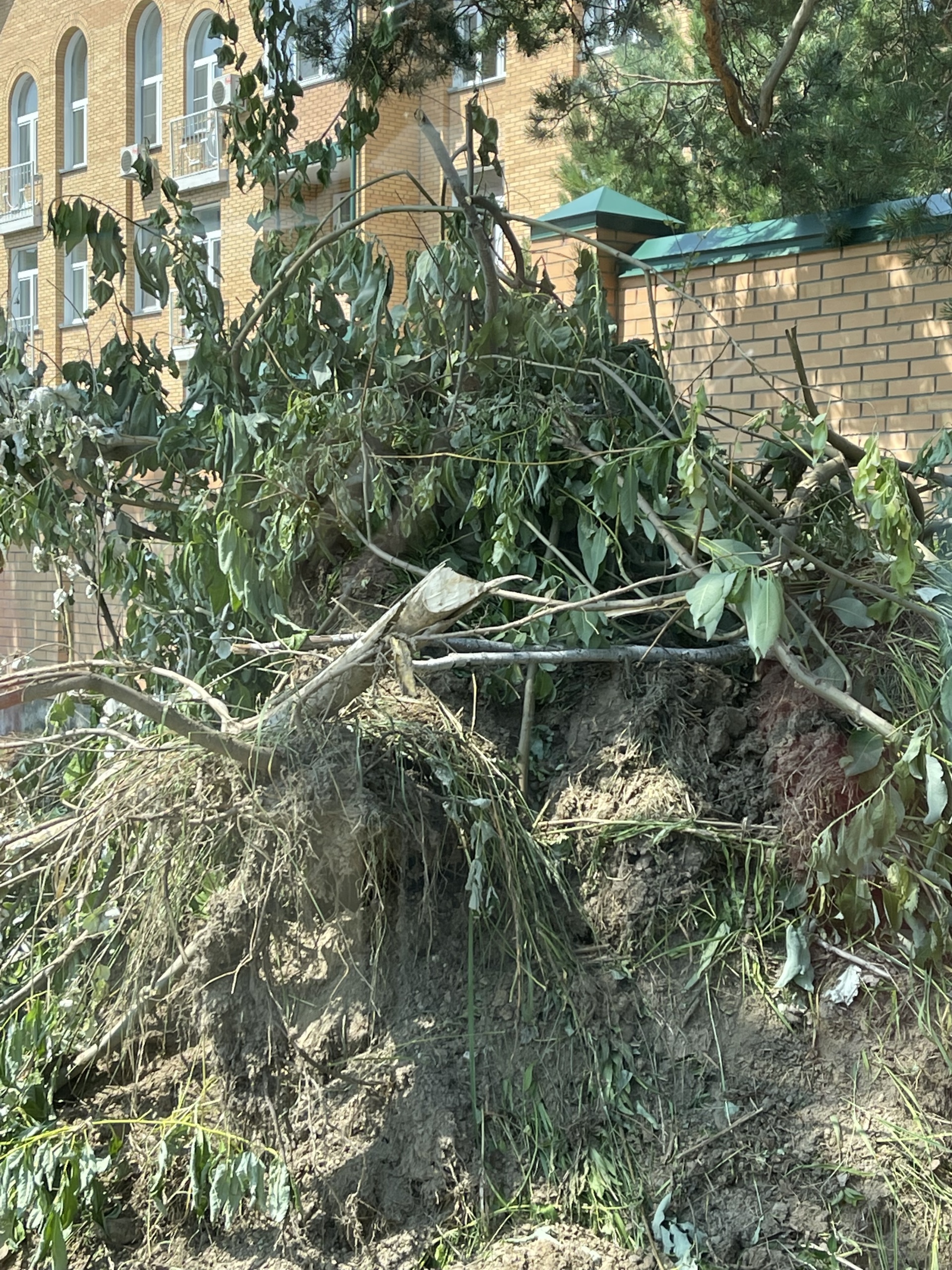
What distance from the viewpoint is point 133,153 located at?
182 inches

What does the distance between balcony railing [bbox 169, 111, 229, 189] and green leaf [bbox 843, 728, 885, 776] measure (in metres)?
8.25

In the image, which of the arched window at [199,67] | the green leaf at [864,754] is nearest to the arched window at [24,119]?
the arched window at [199,67]

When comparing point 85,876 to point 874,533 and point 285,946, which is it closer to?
point 285,946

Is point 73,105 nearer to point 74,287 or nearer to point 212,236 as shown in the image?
point 74,287

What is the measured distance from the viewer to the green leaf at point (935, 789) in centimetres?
252

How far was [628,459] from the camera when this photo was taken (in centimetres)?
306

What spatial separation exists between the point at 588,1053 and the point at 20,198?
1139 centimetres

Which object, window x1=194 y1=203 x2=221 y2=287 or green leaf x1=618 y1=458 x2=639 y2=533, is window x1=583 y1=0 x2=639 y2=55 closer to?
window x1=194 y1=203 x2=221 y2=287

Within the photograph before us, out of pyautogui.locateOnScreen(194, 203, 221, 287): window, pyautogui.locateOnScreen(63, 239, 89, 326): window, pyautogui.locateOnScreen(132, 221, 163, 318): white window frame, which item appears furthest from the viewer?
pyautogui.locateOnScreen(63, 239, 89, 326): window

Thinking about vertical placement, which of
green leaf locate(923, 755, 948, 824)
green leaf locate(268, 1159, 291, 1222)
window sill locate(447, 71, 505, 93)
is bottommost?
green leaf locate(268, 1159, 291, 1222)

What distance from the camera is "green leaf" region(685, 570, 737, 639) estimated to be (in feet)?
8.00

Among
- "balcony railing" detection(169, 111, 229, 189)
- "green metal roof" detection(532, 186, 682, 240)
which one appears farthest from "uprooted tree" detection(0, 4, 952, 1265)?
"balcony railing" detection(169, 111, 229, 189)

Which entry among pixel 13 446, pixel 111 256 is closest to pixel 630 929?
pixel 13 446

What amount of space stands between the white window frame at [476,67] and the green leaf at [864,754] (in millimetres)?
3724
